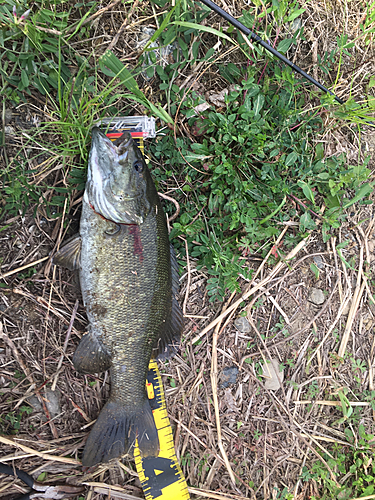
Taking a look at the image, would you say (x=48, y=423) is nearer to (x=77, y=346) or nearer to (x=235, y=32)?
(x=77, y=346)

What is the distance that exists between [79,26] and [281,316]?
295cm

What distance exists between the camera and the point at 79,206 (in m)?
2.34

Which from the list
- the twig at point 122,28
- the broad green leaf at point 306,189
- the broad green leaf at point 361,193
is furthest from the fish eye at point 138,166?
the broad green leaf at point 361,193

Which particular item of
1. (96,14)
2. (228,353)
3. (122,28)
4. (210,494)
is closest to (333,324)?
(228,353)

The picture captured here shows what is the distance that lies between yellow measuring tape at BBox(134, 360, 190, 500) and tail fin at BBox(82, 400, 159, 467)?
0.82 ft

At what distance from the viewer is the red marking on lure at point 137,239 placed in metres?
2.12

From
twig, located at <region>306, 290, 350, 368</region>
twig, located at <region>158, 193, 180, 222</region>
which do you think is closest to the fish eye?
twig, located at <region>158, 193, 180, 222</region>

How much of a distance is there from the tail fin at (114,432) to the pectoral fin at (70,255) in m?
1.11

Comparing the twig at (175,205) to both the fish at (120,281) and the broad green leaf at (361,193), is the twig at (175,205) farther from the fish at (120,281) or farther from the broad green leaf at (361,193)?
the broad green leaf at (361,193)

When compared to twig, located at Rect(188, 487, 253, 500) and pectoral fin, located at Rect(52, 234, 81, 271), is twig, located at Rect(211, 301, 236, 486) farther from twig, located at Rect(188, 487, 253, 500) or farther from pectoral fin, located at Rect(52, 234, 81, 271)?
pectoral fin, located at Rect(52, 234, 81, 271)

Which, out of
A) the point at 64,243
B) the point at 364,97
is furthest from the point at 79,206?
the point at 364,97

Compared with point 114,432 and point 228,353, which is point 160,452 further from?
point 228,353

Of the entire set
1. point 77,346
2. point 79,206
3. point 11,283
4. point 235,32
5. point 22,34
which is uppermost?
point 22,34

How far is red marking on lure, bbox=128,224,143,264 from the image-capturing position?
2.12 metres
